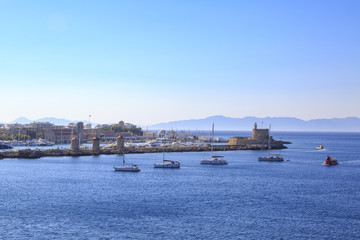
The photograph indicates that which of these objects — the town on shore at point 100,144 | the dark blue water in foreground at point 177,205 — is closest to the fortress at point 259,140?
the town on shore at point 100,144

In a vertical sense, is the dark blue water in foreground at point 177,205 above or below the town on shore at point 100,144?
below

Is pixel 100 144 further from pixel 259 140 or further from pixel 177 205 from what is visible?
pixel 177 205

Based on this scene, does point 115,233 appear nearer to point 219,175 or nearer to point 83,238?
point 83,238

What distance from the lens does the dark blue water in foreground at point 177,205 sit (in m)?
27.1

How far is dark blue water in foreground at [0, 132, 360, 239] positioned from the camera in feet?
89.1

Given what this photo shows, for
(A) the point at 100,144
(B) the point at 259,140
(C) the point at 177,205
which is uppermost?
(B) the point at 259,140

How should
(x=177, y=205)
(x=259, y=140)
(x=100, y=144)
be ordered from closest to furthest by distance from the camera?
(x=177, y=205) < (x=259, y=140) < (x=100, y=144)

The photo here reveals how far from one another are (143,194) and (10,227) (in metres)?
14.1

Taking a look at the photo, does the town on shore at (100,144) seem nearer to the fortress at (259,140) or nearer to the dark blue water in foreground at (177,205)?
the fortress at (259,140)

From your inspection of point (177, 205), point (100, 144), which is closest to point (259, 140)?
point (100, 144)

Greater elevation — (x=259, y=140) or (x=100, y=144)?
(x=259, y=140)

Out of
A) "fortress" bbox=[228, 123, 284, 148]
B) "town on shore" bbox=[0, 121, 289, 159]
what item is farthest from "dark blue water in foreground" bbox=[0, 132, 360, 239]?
"fortress" bbox=[228, 123, 284, 148]

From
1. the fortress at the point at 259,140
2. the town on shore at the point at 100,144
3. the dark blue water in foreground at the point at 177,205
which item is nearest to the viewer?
the dark blue water in foreground at the point at 177,205

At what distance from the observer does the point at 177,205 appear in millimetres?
34562
